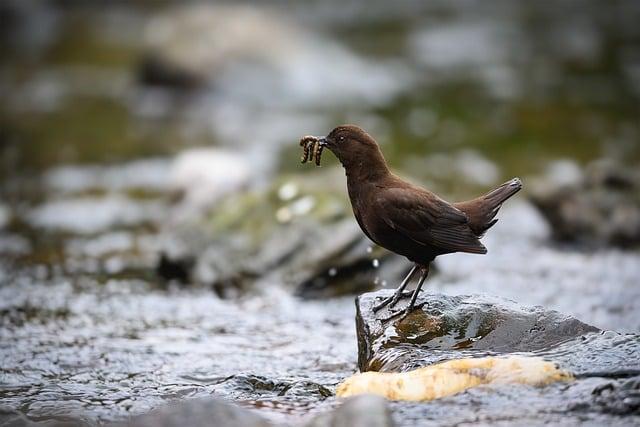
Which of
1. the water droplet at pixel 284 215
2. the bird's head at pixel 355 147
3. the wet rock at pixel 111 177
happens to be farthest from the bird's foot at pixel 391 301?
the wet rock at pixel 111 177

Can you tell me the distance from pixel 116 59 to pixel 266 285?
11.3 m

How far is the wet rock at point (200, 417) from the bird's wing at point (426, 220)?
59.8 inches

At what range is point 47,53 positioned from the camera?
1783cm

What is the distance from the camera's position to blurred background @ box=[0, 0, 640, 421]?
6348 millimetres

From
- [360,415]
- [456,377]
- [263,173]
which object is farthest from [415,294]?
[263,173]

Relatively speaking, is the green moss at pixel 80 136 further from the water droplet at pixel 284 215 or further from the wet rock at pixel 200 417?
the wet rock at pixel 200 417

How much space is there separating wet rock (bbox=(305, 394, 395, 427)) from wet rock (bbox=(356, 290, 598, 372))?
86 centimetres

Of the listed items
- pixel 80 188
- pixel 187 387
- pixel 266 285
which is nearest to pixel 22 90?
pixel 80 188

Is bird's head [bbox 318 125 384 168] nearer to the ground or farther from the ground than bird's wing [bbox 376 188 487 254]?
farther from the ground

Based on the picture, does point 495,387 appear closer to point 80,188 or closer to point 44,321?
point 44,321

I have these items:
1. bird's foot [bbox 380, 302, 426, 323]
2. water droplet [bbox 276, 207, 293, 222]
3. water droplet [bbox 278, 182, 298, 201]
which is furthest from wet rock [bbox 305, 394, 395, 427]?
water droplet [bbox 278, 182, 298, 201]

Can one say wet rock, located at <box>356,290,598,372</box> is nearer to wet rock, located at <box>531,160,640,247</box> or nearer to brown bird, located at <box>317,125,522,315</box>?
brown bird, located at <box>317,125,522,315</box>

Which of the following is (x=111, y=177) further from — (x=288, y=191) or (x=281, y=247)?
(x=281, y=247)

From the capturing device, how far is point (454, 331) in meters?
5.09
